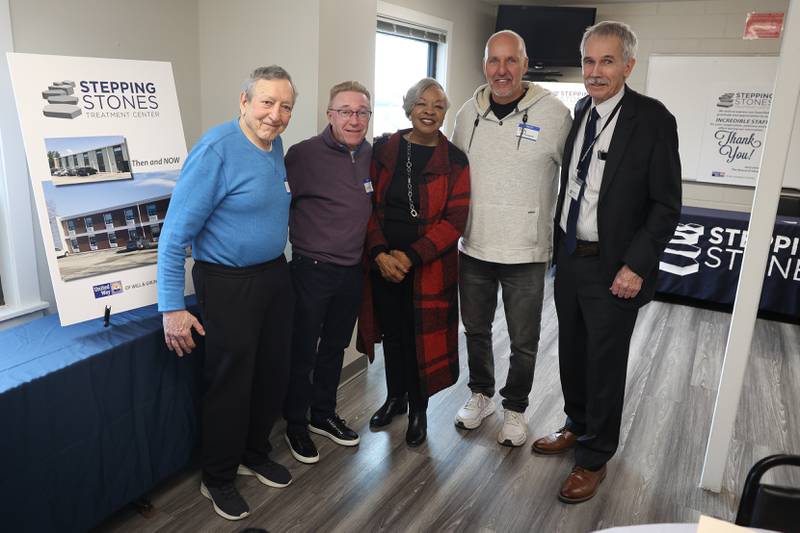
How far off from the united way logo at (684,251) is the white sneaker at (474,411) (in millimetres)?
2719

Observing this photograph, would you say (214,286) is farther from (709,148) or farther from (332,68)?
(709,148)

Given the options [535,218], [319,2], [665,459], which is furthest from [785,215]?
[319,2]

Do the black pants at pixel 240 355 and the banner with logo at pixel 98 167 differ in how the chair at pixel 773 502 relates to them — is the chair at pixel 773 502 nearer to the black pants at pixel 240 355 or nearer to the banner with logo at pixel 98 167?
the black pants at pixel 240 355

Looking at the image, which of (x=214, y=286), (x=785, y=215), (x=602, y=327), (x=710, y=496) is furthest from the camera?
(x=785, y=215)

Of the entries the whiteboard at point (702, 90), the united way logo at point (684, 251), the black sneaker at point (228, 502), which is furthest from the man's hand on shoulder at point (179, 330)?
the whiteboard at point (702, 90)

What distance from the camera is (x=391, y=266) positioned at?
7.82 ft

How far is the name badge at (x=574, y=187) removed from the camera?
2258 millimetres

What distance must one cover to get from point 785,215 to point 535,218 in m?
3.74

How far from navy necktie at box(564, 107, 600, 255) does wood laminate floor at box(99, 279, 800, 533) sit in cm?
103

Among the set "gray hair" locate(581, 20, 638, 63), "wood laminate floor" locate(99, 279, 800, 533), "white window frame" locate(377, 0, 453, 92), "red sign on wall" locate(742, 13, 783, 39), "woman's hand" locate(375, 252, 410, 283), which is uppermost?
"red sign on wall" locate(742, 13, 783, 39)

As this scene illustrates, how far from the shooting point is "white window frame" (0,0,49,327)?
211cm

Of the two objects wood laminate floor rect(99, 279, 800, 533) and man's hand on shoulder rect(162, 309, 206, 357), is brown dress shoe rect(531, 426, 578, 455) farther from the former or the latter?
man's hand on shoulder rect(162, 309, 206, 357)

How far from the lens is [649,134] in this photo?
210cm

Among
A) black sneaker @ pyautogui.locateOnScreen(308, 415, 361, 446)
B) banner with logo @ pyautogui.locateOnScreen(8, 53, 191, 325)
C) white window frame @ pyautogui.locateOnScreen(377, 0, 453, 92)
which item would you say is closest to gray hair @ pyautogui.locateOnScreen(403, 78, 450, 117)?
banner with logo @ pyautogui.locateOnScreen(8, 53, 191, 325)
